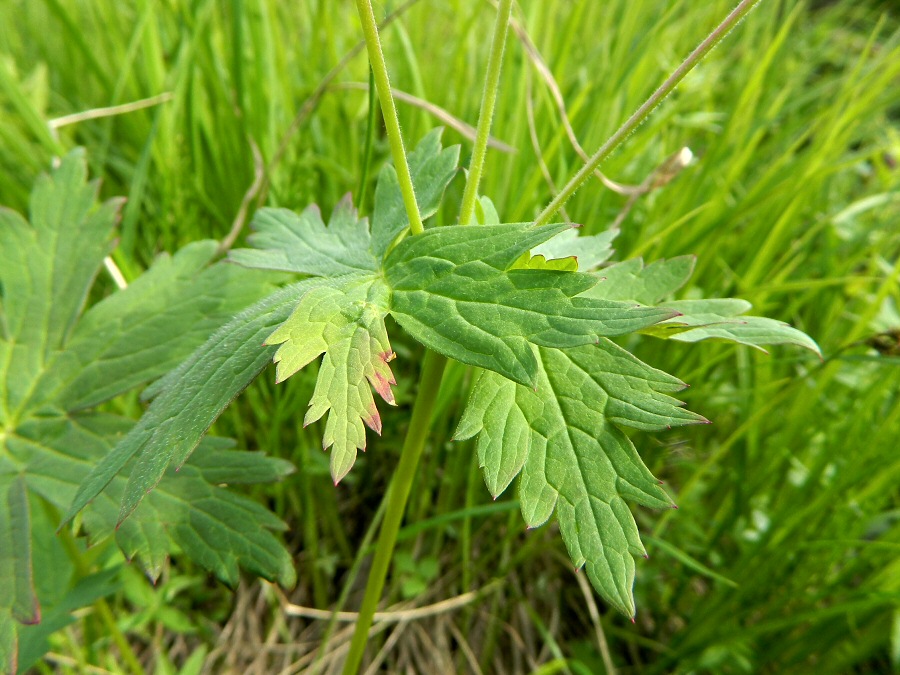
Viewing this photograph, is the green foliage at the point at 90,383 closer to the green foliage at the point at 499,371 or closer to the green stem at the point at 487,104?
the green foliage at the point at 499,371

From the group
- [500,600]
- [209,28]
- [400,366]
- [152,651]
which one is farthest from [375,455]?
[209,28]

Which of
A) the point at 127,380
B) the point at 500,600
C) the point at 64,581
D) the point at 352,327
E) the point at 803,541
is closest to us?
the point at 352,327

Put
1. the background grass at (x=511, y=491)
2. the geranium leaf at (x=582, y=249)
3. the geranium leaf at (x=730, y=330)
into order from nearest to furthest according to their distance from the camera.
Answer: the geranium leaf at (x=730, y=330) < the geranium leaf at (x=582, y=249) < the background grass at (x=511, y=491)

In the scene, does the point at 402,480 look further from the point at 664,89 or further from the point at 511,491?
the point at 511,491

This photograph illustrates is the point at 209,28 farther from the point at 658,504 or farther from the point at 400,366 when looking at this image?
the point at 658,504

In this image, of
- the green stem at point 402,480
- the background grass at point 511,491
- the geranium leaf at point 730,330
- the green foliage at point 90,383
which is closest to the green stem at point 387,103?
the green stem at point 402,480

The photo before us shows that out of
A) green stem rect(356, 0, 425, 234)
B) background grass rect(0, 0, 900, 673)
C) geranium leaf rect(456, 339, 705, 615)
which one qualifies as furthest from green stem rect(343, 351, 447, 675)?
background grass rect(0, 0, 900, 673)

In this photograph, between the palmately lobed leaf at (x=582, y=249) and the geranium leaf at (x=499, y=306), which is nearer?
the geranium leaf at (x=499, y=306)
